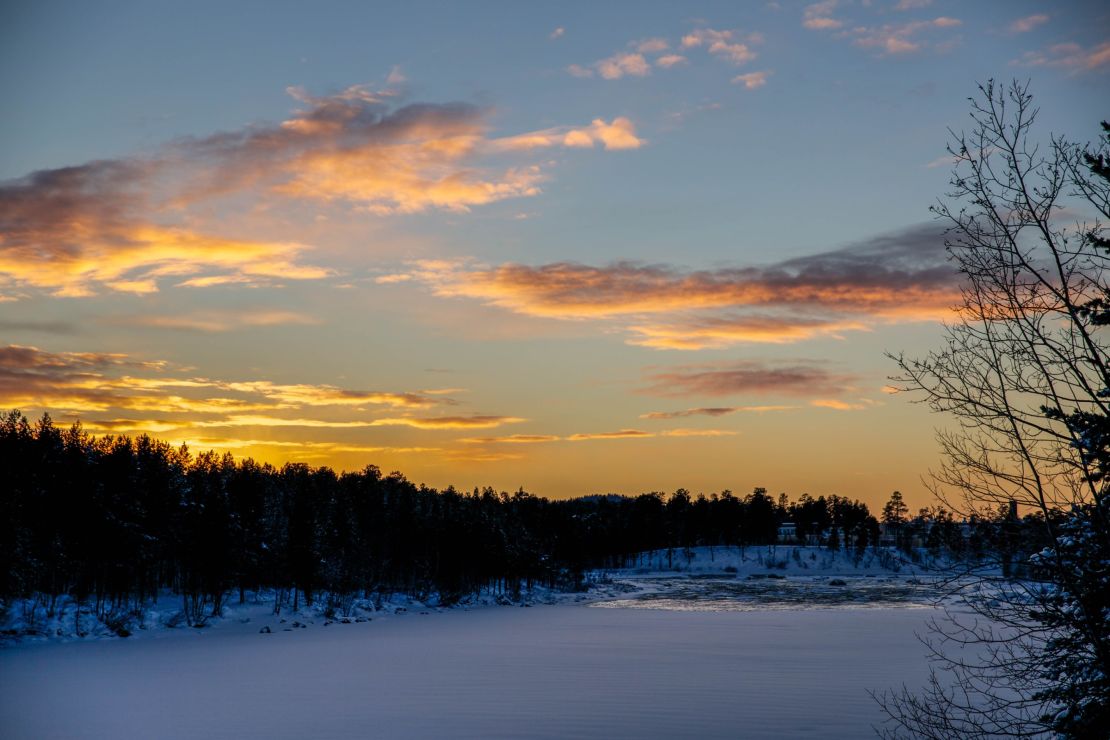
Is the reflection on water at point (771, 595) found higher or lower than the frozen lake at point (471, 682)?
lower

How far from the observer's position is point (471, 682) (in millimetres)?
48906

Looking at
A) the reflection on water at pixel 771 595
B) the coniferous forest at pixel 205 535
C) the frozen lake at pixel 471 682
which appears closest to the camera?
the frozen lake at pixel 471 682

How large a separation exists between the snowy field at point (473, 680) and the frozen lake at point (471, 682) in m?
0.16

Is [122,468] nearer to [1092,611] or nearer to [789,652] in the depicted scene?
[789,652]

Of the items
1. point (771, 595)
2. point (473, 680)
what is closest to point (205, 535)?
point (473, 680)

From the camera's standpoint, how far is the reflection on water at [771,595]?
12275 centimetres

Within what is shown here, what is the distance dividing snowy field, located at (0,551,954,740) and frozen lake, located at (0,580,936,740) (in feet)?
0.54

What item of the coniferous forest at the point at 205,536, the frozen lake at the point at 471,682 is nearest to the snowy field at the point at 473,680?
the frozen lake at the point at 471,682

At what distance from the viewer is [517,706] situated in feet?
129

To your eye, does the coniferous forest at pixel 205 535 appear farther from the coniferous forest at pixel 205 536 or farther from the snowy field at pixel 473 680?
the snowy field at pixel 473 680

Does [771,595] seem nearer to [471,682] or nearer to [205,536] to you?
[205,536]

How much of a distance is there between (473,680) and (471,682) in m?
0.97

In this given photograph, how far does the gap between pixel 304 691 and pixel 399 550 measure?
351ft

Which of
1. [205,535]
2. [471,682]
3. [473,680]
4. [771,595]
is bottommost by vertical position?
[771,595]
